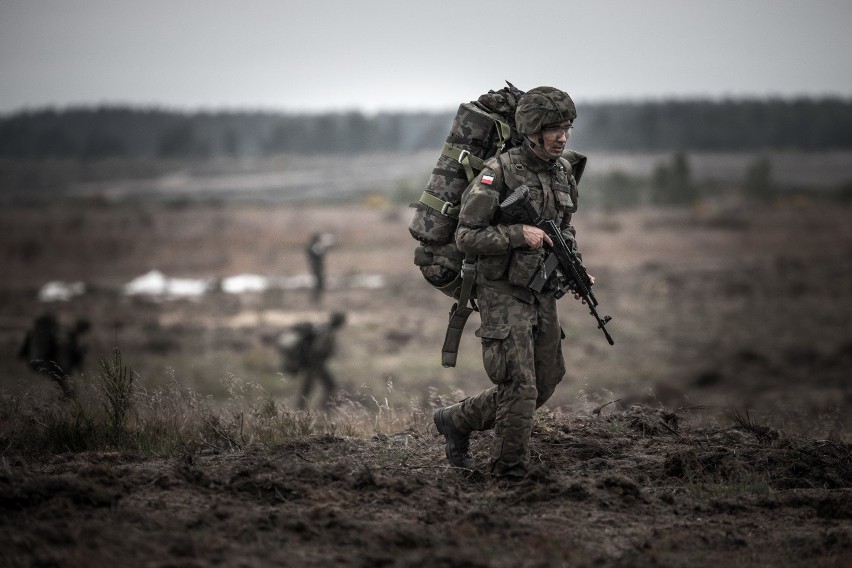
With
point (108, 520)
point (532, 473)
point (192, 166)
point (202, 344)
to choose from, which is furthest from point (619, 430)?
point (192, 166)

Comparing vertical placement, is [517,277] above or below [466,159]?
below

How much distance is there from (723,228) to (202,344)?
34437 mm

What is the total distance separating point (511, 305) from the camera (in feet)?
17.3

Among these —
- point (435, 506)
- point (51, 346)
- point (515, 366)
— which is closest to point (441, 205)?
point (515, 366)

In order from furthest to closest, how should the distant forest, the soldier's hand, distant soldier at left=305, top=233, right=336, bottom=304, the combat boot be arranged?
the distant forest
distant soldier at left=305, top=233, right=336, bottom=304
the combat boot
the soldier's hand

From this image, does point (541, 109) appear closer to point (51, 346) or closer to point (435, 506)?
point (435, 506)

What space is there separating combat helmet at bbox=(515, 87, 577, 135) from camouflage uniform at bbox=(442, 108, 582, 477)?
16cm

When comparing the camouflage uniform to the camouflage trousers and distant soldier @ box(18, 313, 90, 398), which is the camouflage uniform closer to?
the camouflage trousers

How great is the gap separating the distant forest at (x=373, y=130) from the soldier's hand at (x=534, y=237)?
127033 mm

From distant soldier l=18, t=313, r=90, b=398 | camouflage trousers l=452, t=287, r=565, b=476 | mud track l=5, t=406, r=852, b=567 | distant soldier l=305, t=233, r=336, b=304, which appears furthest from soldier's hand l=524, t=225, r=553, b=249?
distant soldier l=305, t=233, r=336, b=304

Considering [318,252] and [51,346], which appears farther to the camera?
[318,252]

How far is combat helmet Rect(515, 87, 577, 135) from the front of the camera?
518 cm

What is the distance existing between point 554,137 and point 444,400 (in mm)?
2371

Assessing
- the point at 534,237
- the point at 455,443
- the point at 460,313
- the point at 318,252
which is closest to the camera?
the point at 534,237
